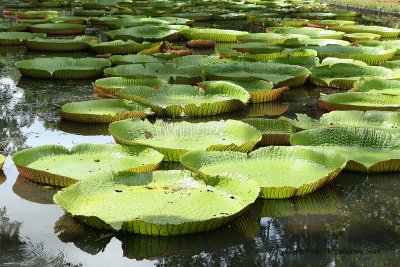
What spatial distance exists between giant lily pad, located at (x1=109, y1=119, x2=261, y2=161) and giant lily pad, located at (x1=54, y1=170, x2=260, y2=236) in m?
0.56

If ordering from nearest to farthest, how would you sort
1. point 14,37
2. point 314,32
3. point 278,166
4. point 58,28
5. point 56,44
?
point 278,166
point 56,44
point 14,37
point 314,32
point 58,28

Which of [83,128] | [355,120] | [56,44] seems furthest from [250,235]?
[56,44]

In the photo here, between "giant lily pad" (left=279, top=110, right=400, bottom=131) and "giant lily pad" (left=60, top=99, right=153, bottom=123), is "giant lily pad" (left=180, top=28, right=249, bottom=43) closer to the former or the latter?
"giant lily pad" (left=60, top=99, right=153, bottom=123)

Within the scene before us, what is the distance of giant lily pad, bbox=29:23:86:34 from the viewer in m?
10.0

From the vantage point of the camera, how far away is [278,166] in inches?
144

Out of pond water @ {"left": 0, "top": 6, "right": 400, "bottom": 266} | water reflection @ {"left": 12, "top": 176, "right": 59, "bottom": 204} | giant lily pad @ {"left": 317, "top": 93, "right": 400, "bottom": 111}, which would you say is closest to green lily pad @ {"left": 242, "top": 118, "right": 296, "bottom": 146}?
pond water @ {"left": 0, "top": 6, "right": 400, "bottom": 266}

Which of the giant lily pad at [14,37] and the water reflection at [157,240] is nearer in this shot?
the water reflection at [157,240]

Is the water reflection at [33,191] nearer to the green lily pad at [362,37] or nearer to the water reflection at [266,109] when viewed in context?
the water reflection at [266,109]

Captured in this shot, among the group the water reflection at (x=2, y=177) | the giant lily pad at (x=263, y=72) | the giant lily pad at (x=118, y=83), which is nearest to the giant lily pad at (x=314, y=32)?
the giant lily pad at (x=263, y=72)

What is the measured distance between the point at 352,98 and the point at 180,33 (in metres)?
4.62

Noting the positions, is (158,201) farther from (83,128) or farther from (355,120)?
(355,120)

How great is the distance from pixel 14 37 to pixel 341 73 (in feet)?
15.0

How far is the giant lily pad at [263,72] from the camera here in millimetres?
6133

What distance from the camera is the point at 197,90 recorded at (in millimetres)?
5461
